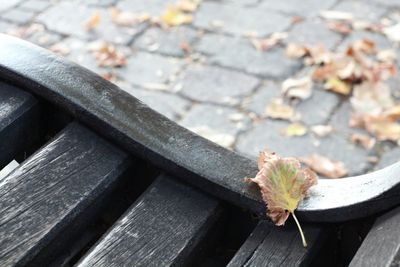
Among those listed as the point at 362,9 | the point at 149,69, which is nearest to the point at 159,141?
the point at 149,69

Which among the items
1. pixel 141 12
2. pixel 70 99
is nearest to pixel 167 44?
pixel 141 12

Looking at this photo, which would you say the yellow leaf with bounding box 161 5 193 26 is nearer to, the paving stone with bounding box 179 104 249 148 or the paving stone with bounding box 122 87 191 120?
the paving stone with bounding box 122 87 191 120

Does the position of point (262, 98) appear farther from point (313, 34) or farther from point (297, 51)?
point (313, 34)

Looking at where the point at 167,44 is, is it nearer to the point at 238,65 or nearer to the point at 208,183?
the point at 238,65

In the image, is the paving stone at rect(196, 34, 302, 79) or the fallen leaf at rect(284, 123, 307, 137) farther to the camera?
the paving stone at rect(196, 34, 302, 79)

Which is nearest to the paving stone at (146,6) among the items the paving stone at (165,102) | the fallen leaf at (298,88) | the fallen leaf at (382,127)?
the paving stone at (165,102)

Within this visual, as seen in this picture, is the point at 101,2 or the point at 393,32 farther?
the point at 101,2

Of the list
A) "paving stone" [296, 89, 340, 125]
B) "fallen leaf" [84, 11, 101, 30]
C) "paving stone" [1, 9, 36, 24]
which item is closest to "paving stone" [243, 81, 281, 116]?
"paving stone" [296, 89, 340, 125]
